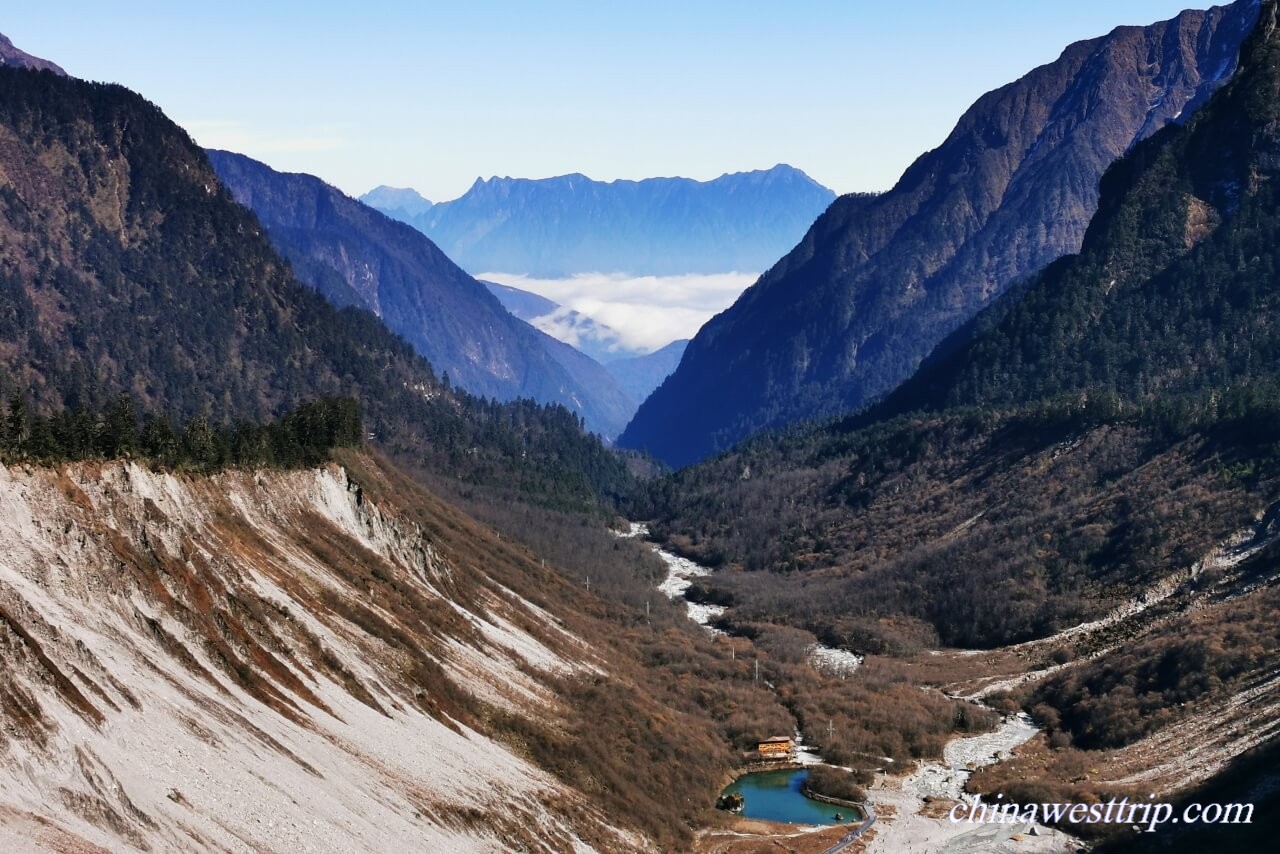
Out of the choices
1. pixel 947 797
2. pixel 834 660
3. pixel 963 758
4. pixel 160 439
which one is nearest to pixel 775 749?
pixel 963 758

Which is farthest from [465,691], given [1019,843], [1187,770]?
[1187,770]

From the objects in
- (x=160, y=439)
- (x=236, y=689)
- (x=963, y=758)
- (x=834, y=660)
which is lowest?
(x=834, y=660)

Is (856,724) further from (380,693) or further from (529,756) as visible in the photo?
(380,693)

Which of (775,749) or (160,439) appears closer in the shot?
(160,439)

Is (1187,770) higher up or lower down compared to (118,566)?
lower down

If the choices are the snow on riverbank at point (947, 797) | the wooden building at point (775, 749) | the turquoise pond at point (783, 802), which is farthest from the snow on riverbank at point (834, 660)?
the turquoise pond at point (783, 802)

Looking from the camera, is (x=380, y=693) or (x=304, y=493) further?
(x=304, y=493)

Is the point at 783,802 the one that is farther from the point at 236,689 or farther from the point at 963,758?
the point at 236,689

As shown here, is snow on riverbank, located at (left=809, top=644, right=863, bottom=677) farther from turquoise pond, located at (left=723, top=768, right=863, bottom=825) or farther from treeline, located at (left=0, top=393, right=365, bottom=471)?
treeline, located at (left=0, top=393, right=365, bottom=471)
